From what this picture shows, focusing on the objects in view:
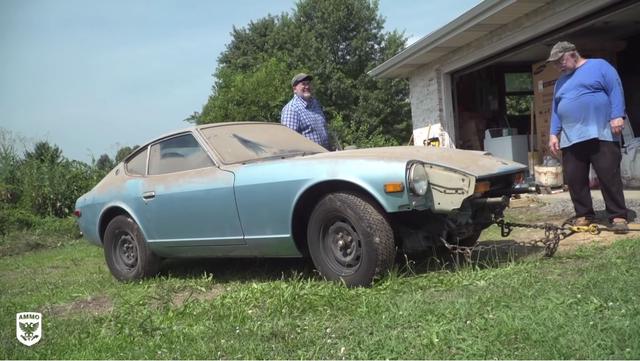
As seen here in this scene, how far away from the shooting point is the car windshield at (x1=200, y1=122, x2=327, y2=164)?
197 inches

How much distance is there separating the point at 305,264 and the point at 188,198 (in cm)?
118

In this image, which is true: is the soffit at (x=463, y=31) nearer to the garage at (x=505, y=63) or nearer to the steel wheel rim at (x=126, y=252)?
the garage at (x=505, y=63)

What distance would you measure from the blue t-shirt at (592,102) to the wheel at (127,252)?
393 centimetres

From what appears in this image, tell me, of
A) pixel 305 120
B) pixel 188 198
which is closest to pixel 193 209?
pixel 188 198

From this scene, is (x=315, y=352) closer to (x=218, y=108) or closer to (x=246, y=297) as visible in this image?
(x=246, y=297)

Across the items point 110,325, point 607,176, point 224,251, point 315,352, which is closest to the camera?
point 315,352

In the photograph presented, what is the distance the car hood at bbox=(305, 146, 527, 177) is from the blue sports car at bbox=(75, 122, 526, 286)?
0.01 m

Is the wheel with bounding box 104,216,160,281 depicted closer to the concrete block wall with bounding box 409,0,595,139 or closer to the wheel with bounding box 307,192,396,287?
the wheel with bounding box 307,192,396,287

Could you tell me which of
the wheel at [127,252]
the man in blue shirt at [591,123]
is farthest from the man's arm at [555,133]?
the wheel at [127,252]

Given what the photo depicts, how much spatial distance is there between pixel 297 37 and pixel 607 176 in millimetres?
35019

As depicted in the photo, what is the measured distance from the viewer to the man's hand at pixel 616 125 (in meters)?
5.10

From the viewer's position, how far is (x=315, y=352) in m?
2.92

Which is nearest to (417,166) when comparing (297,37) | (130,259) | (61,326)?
(61,326)

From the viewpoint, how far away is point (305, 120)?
6.37 meters
